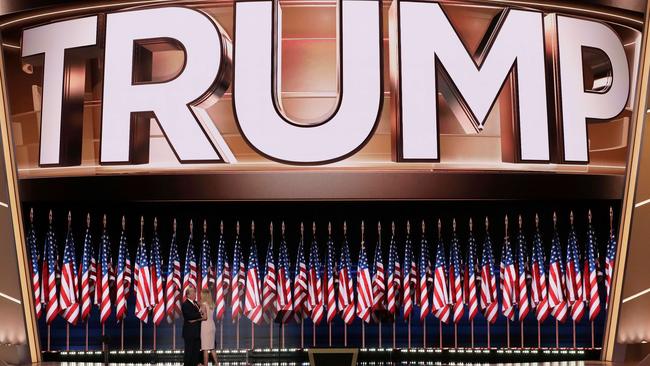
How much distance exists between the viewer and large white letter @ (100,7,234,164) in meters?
17.0

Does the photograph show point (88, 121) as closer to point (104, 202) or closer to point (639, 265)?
point (104, 202)

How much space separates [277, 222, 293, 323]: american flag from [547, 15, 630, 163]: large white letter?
5671mm

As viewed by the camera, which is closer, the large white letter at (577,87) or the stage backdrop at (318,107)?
the stage backdrop at (318,107)

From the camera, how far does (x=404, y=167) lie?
17141 mm

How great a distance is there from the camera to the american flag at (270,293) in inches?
727

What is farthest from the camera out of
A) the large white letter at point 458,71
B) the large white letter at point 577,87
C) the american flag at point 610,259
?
the american flag at point 610,259

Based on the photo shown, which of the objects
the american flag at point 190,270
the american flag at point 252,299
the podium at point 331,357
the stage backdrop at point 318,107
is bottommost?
the podium at point 331,357

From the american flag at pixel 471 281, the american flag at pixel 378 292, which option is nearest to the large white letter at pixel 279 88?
the american flag at pixel 378 292

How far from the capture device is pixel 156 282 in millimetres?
18672

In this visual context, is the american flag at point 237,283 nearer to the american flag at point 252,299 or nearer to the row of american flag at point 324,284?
the row of american flag at point 324,284

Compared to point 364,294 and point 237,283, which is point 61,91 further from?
point 364,294

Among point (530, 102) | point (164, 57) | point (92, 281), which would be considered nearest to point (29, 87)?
point (164, 57)

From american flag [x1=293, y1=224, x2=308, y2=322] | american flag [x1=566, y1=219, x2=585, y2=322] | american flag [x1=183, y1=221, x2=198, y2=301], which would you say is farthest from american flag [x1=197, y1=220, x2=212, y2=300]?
american flag [x1=566, y1=219, x2=585, y2=322]

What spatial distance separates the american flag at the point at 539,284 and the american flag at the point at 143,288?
7357 mm
